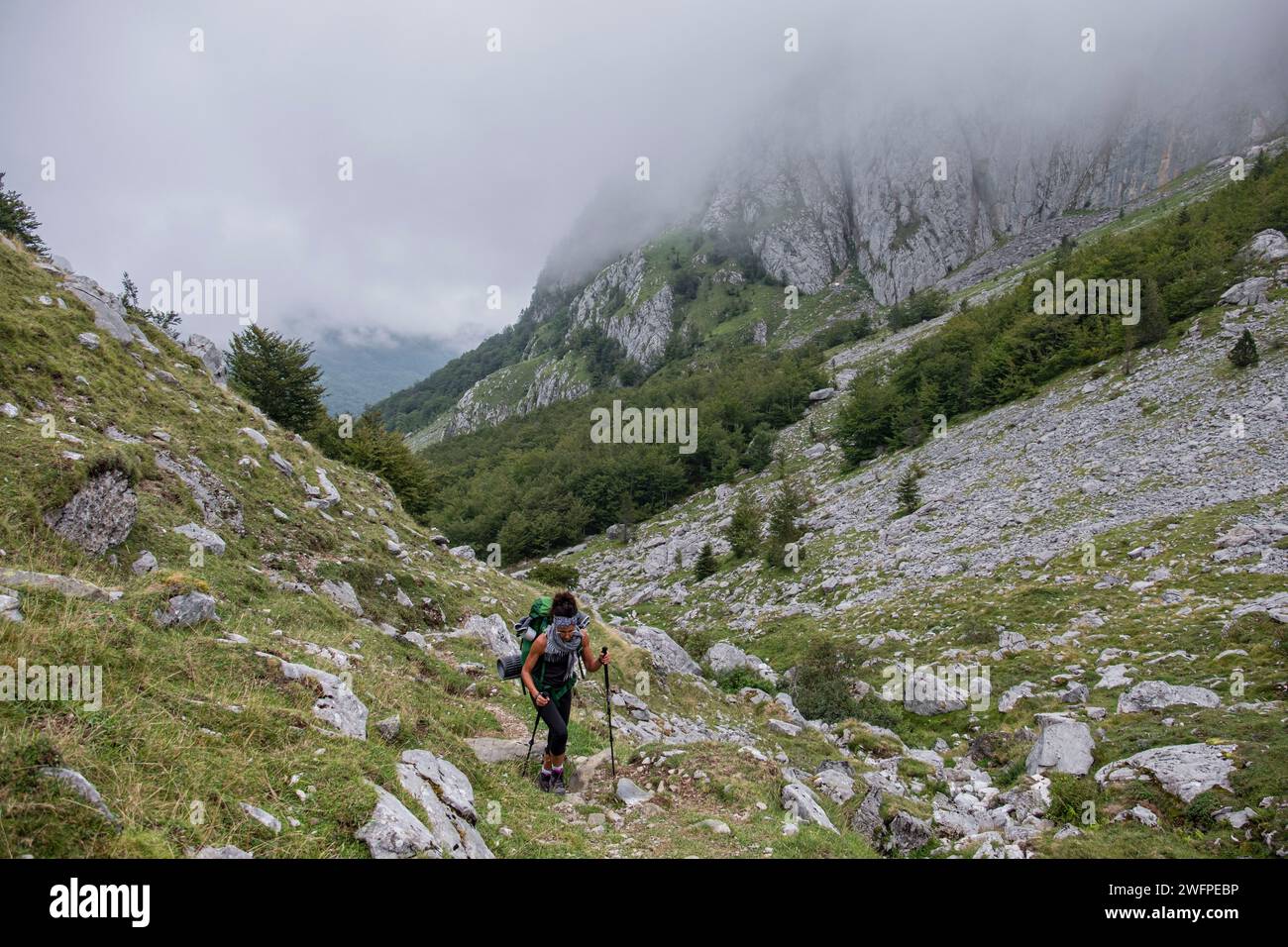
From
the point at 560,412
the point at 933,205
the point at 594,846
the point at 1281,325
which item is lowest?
the point at 594,846

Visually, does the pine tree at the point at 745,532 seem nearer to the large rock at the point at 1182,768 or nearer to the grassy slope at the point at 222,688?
the grassy slope at the point at 222,688

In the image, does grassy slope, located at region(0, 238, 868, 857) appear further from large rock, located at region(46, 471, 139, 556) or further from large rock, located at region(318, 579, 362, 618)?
large rock, located at region(318, 579, 362, 618)

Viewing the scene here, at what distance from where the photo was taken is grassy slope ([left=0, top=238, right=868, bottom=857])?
14.1 feet

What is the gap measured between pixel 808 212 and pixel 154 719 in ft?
700

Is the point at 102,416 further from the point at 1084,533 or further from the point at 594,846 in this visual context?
the point at 1084,533

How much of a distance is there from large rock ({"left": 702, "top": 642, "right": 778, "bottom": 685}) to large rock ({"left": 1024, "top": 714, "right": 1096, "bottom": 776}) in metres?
10.5

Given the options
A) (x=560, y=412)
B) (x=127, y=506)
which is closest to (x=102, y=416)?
(x=127, y=506)

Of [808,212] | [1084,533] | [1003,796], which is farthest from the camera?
[808,212]

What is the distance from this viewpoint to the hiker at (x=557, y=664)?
7.90 m

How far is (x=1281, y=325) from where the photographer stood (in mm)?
35562

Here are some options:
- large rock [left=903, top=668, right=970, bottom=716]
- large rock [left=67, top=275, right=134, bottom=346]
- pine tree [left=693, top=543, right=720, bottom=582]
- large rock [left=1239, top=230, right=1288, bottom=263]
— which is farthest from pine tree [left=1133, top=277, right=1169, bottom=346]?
large rock [left=67, top=275, right=134, bottom=346]

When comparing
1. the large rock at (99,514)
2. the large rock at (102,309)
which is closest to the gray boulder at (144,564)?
the large rock at (99,514)

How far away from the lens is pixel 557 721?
320 inches

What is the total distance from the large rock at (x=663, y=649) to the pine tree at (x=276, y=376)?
26.3m
